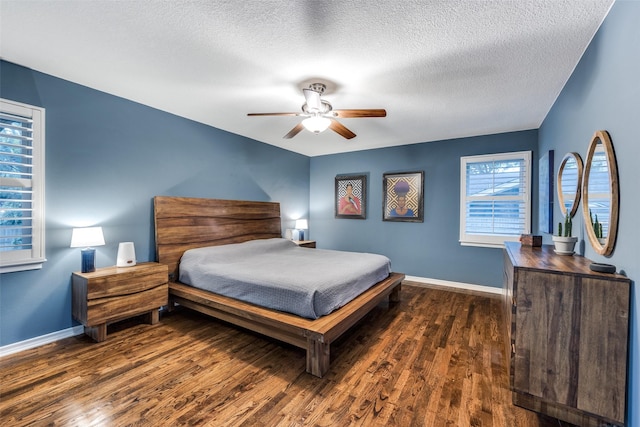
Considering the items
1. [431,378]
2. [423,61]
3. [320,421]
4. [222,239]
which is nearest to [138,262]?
[222,239]

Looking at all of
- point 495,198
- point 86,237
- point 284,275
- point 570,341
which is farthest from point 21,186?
point 495,198

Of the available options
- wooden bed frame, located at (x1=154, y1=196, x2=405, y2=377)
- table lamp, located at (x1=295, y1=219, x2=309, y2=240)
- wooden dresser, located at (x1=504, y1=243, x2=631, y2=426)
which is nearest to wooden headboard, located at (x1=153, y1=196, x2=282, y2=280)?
wooden bed frame, located at (x1=154, y1=196, x2=405, y2=377)

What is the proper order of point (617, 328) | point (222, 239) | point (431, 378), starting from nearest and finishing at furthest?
1. point (617, 328)
2. point (431, 378)
3. point (222, 239)

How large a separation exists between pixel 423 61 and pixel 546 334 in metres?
2.11

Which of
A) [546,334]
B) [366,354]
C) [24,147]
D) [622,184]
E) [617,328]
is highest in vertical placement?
[24,147]

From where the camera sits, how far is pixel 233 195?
14.2 ft

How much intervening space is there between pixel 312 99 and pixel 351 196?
127 inches

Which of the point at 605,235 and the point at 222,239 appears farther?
the point at 222,239

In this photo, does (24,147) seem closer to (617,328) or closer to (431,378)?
(431,378)

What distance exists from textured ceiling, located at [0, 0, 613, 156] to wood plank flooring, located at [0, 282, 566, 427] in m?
2.49

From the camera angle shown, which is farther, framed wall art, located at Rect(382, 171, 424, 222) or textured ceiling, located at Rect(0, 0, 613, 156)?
framed wall art, located at Rect(382, 171, 424, 222)

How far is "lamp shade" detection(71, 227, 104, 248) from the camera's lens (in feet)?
8.26

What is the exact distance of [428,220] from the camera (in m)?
4.66

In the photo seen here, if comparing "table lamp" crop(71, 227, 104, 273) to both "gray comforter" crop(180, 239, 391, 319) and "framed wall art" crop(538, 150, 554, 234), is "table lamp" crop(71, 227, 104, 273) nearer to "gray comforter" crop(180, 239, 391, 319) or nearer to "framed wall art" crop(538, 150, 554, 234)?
"gray comforter" crop(180, 239, 391, 319)
